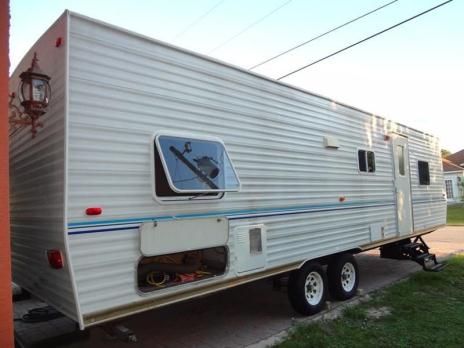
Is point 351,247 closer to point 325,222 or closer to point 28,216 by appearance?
point 325,222

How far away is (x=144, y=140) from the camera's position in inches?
161

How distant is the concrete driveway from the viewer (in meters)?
5.32

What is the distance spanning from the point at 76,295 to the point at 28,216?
1.35 metres

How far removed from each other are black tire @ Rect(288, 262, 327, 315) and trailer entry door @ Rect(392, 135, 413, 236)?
10.4 ft

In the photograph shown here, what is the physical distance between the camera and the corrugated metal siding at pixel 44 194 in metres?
3.61

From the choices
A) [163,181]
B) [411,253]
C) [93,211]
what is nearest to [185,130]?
[163,181]

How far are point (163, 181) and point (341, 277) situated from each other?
13.2ft

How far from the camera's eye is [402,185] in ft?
29.7

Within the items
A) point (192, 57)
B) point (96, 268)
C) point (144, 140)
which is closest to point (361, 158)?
point (192, 57)

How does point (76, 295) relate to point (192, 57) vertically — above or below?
below

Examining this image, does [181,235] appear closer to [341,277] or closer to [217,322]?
[217,322]

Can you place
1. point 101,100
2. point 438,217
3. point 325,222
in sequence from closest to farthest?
point 101,100
point 325,222
point 438,217

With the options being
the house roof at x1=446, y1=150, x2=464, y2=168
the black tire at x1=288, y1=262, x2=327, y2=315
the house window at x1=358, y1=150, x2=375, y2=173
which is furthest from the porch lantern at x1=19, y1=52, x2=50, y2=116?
the house roof at x1=446, y1=150, x2=464, y2=168

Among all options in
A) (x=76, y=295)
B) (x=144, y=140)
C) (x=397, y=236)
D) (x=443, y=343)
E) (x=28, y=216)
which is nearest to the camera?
(x=76, y=295)
